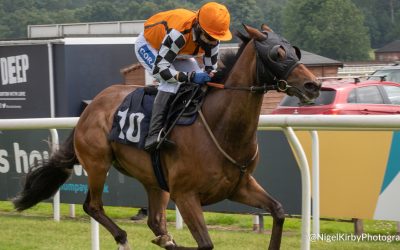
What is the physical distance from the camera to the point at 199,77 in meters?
5.72

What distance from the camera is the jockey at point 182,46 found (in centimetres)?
563

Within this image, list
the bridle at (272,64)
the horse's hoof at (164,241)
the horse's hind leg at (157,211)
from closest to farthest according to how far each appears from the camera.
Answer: the bridle at (272,64), the horse's hoof at (164,241), the horse's hind leg at (157,211)

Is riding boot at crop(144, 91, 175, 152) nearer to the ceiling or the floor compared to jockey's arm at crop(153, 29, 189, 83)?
nearer to the floor

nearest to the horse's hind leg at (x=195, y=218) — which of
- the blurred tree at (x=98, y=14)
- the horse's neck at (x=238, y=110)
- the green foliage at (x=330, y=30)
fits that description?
the horse's neck at (x=238, y=110)

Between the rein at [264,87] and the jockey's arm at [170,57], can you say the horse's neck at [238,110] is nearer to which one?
the rein at [264,87]

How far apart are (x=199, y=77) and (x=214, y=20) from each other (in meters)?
0.38

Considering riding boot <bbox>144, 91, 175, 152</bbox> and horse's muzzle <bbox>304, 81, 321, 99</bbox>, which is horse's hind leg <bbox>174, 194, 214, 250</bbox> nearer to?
riding boot <bbox>144, 91, 175, 152</bbox>

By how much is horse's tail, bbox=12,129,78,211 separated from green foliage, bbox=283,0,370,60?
176ft

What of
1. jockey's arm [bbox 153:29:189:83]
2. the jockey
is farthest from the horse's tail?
jockey's arm [bbox 153:29:189:83]

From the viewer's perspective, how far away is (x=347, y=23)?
201 feet

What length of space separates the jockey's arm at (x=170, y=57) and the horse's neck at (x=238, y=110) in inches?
12.5

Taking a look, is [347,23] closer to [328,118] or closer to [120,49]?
[120,49]

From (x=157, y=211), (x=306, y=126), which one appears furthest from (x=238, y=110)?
(x=157, y=211)

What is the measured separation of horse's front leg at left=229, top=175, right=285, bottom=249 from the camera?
5.59m
